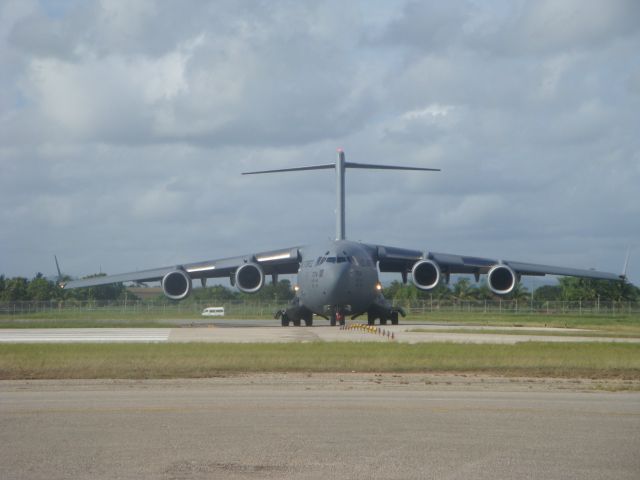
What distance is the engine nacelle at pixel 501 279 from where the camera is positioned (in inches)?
1673

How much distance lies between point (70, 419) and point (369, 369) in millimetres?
8341

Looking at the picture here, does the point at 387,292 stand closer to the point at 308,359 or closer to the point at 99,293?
the point at 99,293

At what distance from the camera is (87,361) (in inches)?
782

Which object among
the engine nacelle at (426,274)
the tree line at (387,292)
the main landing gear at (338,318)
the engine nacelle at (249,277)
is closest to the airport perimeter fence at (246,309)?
the tree line at (387,292)

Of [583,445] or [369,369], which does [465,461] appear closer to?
[583,445]

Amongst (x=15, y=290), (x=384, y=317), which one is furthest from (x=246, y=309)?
(x=384, y=317)

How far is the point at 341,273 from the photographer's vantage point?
1449 inches

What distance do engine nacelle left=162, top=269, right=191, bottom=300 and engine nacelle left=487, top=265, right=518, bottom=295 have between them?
13.7 m

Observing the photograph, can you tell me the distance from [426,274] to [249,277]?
25.9 feet

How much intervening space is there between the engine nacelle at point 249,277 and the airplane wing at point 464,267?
17.8 feet

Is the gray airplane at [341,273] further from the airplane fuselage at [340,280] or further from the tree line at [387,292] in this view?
the tree line at [387,292]

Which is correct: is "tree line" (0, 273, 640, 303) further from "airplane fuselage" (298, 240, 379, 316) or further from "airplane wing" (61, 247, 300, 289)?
"airplane fuselage" (298, 240, 379, 316)

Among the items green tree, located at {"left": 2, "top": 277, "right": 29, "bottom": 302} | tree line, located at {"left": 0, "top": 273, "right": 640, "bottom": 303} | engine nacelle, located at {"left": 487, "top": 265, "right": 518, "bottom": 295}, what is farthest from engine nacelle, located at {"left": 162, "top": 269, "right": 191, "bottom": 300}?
green tree, located at {"left": 2, "top": 277, "right": 29, "bottom": 302}

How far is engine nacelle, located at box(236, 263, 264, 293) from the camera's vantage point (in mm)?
41406
